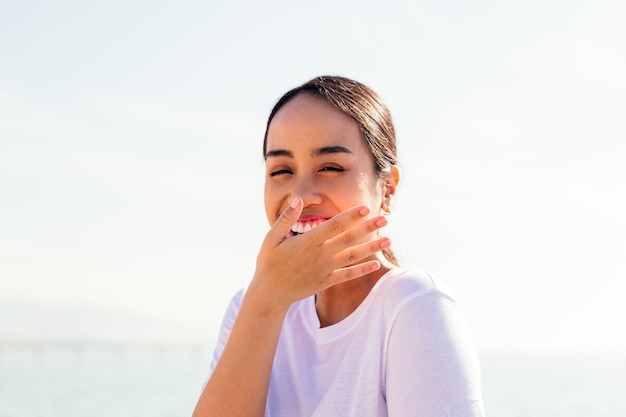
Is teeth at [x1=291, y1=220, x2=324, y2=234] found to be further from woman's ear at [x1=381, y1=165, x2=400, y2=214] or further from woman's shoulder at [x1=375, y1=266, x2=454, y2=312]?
woman's ear at [x1=381, y1=165, x2=400, y2=214]

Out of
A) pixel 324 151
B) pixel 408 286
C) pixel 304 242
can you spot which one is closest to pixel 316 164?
pixel 324 151

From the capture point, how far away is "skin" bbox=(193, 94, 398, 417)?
7.73ft

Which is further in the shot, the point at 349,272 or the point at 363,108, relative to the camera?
the point at 363,108

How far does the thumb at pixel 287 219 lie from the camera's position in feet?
7.84

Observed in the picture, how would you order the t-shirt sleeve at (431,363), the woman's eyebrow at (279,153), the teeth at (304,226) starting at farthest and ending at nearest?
1. the woman's eyebrow at (279,153)
2. the teeth at (304,226)
3. the t-shirt sleeve at (431,363)

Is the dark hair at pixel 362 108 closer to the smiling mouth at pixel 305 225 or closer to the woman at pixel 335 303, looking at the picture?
the woman at pixel 335 303

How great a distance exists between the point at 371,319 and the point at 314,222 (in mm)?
367

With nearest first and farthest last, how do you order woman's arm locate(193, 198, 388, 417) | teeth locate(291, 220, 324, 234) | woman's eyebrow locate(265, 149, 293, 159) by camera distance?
woman's arm locate(193, 198, 388, 417)
teeth locate(291, 220, 324, 234)
woman's eyebrow locate(265, 149, 293, 159)

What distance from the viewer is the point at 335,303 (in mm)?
2852

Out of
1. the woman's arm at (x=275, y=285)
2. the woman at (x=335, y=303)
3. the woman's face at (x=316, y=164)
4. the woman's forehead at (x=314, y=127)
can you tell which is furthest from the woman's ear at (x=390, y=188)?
the woman's arm at (x=275, y=285)

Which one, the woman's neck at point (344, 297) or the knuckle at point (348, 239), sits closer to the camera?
the knuckle at point (348, 239)

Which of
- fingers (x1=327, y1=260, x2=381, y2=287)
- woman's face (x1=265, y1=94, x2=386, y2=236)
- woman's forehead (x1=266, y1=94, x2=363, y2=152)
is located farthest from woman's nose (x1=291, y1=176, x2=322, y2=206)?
fingers (x1=327, y1=260, x2=381, y2=287)

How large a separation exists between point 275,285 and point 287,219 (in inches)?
8.1

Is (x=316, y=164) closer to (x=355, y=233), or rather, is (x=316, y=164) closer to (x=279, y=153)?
(x=279, y=153)
